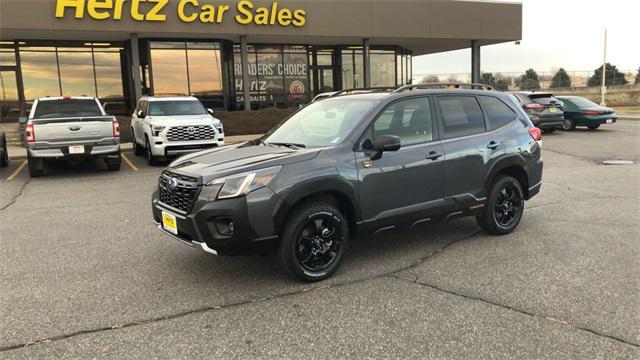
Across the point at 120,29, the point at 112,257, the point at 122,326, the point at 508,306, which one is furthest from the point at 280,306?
the point at 120,29

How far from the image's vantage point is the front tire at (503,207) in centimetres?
591

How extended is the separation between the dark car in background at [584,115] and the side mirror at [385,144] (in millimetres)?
17938

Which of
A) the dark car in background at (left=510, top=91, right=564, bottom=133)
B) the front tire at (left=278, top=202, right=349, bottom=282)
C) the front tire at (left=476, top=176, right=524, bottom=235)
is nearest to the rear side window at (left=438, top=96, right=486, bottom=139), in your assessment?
the front tire at (left=476, top=176, right=524, bottom=235)

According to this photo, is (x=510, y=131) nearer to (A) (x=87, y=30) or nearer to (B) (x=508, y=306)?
(B) (x=508, y=306)

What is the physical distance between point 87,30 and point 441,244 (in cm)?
1840

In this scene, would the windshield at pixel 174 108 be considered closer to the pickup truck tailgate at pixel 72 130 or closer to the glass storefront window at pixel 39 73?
the pickup truck tailgate at pixel 72 130

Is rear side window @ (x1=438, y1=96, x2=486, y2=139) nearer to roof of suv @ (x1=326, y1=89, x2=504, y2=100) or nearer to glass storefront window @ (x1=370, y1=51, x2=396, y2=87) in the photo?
roof of suv @ (x1=326, y1=89, x2=504, y2=100)

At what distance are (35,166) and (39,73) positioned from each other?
14447mm

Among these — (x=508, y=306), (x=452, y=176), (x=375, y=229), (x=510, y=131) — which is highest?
(x=510, y=131)

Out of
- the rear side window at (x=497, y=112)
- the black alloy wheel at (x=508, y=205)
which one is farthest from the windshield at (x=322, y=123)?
the black alloy wheel at (x=508, y=205)

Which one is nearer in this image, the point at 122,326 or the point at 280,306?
the point at 122,326

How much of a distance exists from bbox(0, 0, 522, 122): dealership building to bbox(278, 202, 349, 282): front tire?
711 inches

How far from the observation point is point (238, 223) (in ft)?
13.7

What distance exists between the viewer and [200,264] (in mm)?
5180
